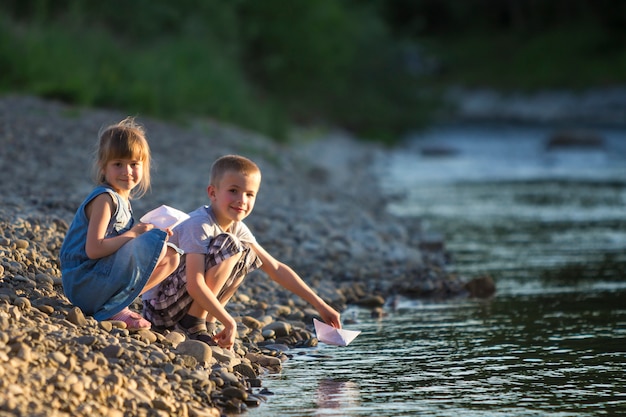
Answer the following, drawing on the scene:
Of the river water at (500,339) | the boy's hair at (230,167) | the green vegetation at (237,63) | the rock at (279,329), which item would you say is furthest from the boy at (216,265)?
the green vegetation at (237,63)

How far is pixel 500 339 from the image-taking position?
571cm

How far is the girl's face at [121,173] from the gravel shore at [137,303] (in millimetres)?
595

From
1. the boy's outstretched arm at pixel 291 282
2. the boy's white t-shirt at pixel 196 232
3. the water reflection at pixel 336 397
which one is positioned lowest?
the water reflection at pixel 336 397

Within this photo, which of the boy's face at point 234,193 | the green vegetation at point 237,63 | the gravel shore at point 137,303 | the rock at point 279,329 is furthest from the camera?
the green vegetation at point 237,63

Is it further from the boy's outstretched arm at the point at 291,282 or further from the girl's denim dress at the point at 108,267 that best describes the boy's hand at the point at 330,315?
the girl's denim dress at the point at 108,267

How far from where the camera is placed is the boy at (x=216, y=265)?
4.89 meters

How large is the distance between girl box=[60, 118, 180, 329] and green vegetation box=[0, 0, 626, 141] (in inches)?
414

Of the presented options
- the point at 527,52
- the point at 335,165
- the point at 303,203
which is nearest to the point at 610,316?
the point at 303,203

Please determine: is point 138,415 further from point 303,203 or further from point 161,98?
point 161,98

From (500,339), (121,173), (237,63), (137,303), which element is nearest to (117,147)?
(121,173)

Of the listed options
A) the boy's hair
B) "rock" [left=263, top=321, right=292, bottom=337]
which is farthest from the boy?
"rock" [left=263, top=321, right=292, bottom=337]

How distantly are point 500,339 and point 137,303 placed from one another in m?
1.97

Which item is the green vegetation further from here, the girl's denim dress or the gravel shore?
the girl's denim dress

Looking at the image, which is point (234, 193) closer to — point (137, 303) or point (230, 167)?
point (230, 167)
